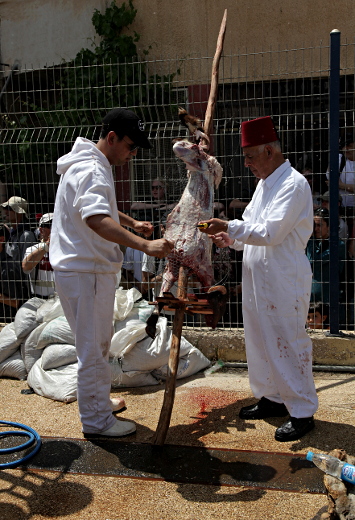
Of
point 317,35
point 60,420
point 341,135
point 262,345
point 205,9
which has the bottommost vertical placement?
point 60,420

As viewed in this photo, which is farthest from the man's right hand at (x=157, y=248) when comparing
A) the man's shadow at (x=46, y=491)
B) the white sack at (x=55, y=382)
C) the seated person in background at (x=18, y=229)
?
the seated person in background at (x=18, y=229)

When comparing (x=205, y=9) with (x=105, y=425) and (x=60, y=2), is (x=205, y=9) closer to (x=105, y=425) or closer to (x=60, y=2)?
(x=60, y=2)

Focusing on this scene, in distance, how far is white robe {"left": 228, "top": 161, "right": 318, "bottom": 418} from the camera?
3.69 meters

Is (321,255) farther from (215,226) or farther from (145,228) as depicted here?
(145,228)

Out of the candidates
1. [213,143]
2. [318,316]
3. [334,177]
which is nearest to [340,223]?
[334,177]

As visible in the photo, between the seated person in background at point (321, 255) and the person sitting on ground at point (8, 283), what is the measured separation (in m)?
3.07

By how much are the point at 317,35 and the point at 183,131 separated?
147 inches

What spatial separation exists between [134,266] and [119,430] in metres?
2.19

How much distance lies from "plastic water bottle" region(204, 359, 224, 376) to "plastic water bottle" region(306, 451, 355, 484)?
266 centimetres

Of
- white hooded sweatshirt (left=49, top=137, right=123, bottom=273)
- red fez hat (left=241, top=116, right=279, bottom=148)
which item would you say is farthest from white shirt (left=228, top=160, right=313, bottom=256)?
white hooded sweatshirt (left=49, top=137, right=123, bottom=273)

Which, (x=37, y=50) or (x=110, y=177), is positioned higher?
(x=37, y=50)

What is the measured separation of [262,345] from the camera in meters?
4.07

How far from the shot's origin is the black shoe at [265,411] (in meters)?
4.14

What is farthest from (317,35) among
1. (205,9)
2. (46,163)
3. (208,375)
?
(208,375)
